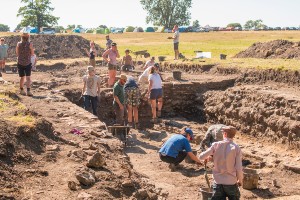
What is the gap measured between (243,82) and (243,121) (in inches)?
111

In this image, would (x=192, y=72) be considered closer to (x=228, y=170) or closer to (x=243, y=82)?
(x=243, y=82)

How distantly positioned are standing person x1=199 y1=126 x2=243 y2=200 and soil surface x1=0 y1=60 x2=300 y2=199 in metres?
1.15

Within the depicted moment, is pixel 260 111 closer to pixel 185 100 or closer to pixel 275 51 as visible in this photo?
pixel 185 100

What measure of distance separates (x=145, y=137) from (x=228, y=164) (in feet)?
25.9

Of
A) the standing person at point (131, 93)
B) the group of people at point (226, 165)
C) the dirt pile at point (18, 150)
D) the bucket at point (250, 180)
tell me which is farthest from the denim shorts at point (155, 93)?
the group of people at point (226, 165)

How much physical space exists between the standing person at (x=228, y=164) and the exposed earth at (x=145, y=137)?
1.14m

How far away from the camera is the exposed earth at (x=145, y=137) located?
6.54m

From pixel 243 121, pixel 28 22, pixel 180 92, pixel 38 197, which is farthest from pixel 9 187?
pixel 28 22

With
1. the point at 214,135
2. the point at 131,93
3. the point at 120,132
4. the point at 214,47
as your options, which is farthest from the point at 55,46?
the point at 214,135

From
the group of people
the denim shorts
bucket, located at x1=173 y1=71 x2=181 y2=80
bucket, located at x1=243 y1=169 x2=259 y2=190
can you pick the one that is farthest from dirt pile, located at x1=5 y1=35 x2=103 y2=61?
the group of people

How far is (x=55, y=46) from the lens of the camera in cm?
3381

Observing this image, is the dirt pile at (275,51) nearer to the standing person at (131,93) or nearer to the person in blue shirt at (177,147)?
the standing person at (131,93)

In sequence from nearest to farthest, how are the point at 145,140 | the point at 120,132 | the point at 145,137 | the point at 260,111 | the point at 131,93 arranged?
the point at 120,132
the point at 131,93
the point at 145,140
the point at 260,111
the point at 145,137

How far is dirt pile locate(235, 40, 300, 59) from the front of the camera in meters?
21.5
